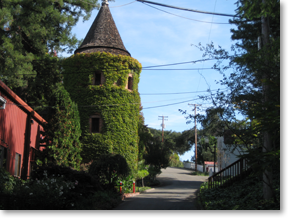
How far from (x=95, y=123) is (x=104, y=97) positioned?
214 centimetres

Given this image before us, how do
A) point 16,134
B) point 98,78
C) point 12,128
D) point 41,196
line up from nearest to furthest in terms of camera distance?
point 41,196 → point 12,128 → point 16,134 → point 98,78

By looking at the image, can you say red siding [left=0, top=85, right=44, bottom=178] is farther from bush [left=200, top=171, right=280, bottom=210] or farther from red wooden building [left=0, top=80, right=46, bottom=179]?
bush [left=200, top=171, right=280, bottom=210]

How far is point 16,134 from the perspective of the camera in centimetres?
1493

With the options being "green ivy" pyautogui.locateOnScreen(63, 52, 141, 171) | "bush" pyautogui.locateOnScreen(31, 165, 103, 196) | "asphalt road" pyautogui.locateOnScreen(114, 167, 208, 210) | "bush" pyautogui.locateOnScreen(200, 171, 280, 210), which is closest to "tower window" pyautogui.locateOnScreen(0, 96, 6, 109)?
"bush" pyautogui.locateOnScreen(31, 165, 103, 196)

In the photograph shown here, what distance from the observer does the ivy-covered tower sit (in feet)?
75.3

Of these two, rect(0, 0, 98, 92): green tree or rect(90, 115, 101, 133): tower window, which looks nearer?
rect(0, 0, 98, 92): green tree

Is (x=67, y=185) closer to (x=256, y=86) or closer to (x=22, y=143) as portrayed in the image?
(x=22, y=143)

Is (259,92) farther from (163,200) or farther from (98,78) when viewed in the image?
(98,78)

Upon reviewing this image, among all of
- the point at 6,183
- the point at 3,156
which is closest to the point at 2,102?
the point at 3,156

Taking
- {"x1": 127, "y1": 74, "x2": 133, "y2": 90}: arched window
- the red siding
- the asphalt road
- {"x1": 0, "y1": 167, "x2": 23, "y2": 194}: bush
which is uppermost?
{"x1": 127, "y1": 74, "x2": 133, "y2": 90}: arched window

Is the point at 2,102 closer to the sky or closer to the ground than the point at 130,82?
closer to the ground

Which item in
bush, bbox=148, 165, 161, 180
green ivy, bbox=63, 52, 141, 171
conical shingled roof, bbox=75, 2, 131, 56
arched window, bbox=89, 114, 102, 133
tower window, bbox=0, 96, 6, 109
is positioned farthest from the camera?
bush, bbox=148, 165, 161, 180

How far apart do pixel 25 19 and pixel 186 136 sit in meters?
38.4

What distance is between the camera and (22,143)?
631 inches
